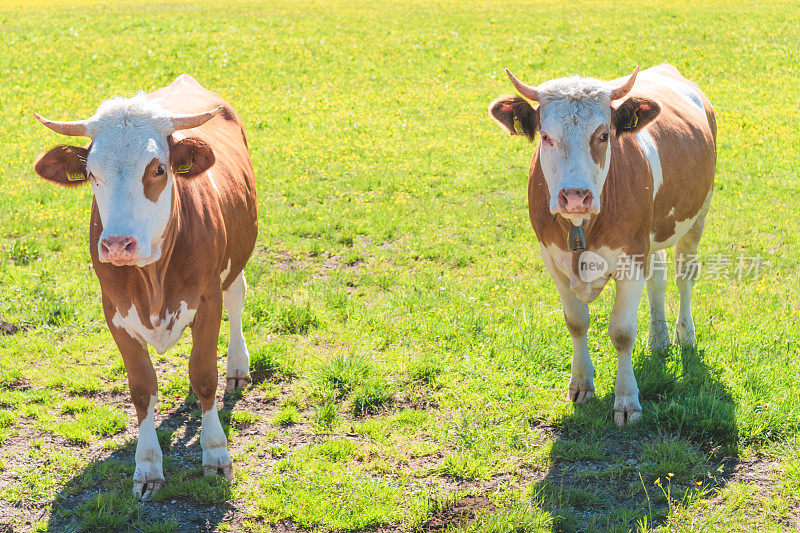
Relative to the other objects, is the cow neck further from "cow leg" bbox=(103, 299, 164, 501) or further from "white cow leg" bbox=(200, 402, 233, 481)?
"white cow leg" bbox=(200, 402, 233, 481)

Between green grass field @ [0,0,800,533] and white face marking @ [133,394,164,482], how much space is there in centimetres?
18

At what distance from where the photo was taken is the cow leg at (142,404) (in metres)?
5.25

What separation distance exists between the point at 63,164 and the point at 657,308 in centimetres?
515

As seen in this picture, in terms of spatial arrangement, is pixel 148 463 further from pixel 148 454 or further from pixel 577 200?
pixel 577 200

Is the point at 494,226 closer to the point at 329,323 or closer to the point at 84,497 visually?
the point at 329,323

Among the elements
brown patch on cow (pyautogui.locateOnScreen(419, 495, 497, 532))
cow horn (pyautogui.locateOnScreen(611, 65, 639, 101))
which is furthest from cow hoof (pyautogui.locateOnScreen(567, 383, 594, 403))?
cow horn (pyautogui.locateOnScreen(611, 65, 639, 101))

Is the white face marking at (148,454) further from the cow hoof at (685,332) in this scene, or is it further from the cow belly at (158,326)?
the cow hoof at (685,332)

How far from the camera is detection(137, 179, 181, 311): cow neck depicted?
5.03 meters

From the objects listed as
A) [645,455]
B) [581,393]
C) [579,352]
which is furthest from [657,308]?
[645,455]

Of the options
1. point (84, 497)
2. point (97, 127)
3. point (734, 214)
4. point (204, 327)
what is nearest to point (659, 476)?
point (204, 327)

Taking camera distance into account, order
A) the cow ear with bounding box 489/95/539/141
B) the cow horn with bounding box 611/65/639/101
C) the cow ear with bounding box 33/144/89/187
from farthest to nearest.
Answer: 1. the cow ear with bounding box 489/95/539/141
2. the cow horn with bounding box 611/65/639/101
3. the cow ear with bounding box 33/144/89/187

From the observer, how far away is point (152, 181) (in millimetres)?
4719

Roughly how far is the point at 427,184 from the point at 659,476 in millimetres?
7349

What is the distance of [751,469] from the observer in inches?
218
